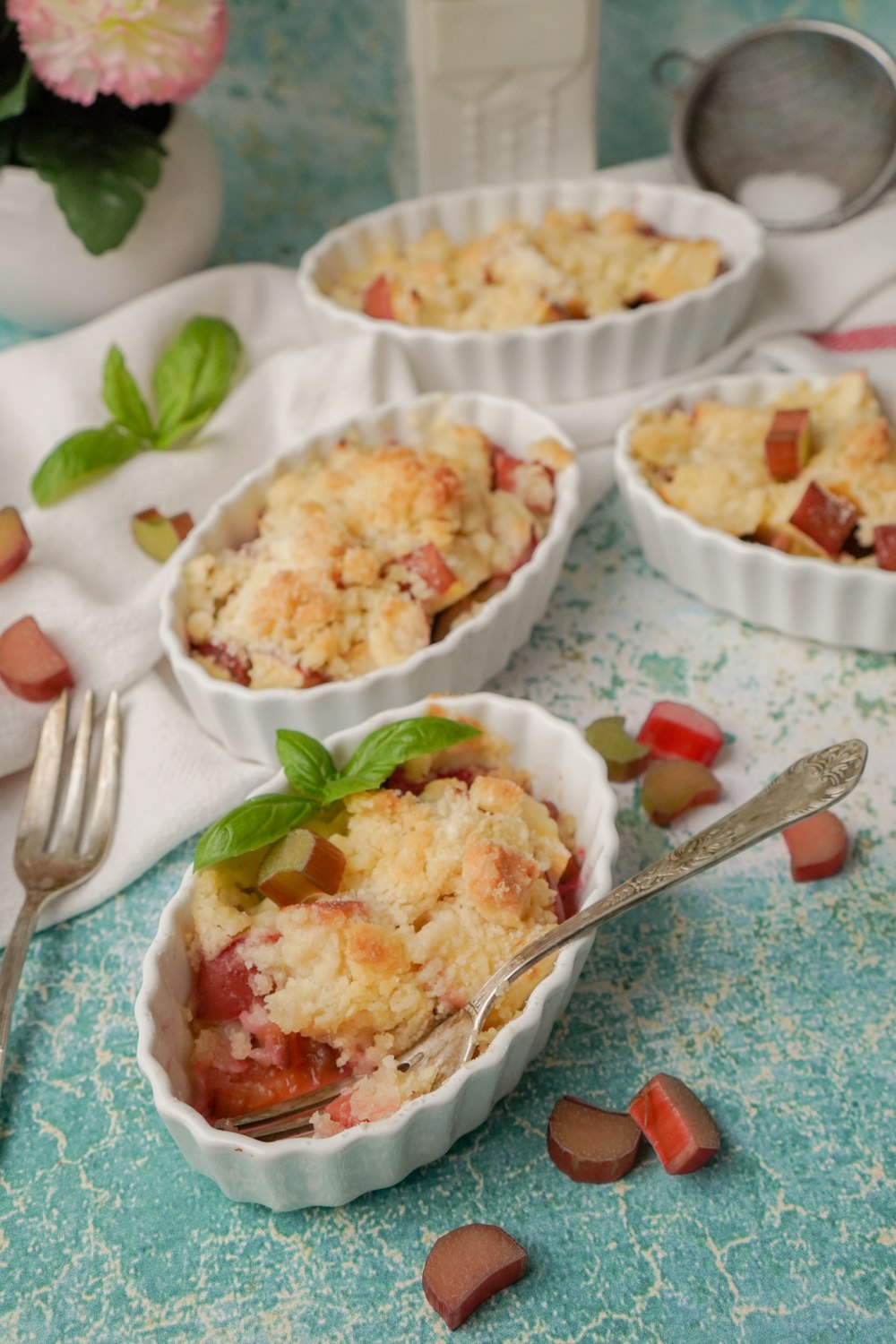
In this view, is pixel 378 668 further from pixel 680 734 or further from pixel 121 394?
pixel 121 394

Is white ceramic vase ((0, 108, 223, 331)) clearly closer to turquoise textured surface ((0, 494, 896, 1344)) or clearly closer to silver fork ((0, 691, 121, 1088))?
silver fork ((0, 691, 121, 1088))

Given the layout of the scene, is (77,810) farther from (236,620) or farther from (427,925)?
(427,925)

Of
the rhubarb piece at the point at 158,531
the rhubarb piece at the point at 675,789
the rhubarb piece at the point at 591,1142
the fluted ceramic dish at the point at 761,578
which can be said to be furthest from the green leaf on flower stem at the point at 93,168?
the rhubarb piece at the point at 591,1142

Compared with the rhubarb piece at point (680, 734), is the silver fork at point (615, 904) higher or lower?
higher

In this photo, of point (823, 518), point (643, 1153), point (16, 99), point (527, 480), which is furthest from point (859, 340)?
point (643, 1153)

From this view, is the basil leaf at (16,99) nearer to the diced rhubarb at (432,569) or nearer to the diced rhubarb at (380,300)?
the diced rhubarb at (380,300)
